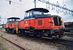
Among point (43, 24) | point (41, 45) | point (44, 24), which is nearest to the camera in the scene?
point (41, 45)

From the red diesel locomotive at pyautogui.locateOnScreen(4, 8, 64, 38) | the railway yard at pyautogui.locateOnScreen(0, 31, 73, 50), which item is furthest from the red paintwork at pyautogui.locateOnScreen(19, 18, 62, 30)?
the railway yard at pyautogui.locateOnScreen(0, 31, 73, 50)

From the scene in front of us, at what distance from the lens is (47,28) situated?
12.3 meters

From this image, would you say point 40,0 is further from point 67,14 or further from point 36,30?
point 36,30

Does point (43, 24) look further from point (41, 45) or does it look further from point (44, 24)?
A: point (41, 45)

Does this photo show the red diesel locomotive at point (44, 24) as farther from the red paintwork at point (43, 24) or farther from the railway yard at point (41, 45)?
the railway yard at point (41, 45)

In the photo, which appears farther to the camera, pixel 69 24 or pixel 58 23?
pixel 69 24

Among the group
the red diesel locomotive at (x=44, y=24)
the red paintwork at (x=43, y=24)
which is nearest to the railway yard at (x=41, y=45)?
the red diesel locomotive at (x=44, y=24)

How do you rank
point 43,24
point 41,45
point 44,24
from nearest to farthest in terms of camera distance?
1. point 41,45
2. point 44,24
3. point 43,24

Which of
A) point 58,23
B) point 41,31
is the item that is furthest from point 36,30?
point 58,23

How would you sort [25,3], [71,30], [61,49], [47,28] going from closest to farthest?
[61,49] → [47,28] → [71,30] → [25,3]

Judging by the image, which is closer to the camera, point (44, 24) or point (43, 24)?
point (44, 24)

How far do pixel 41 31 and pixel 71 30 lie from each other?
6154mm

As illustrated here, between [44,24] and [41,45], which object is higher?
[44,24]

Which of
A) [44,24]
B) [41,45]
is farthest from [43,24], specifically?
[41,45]
